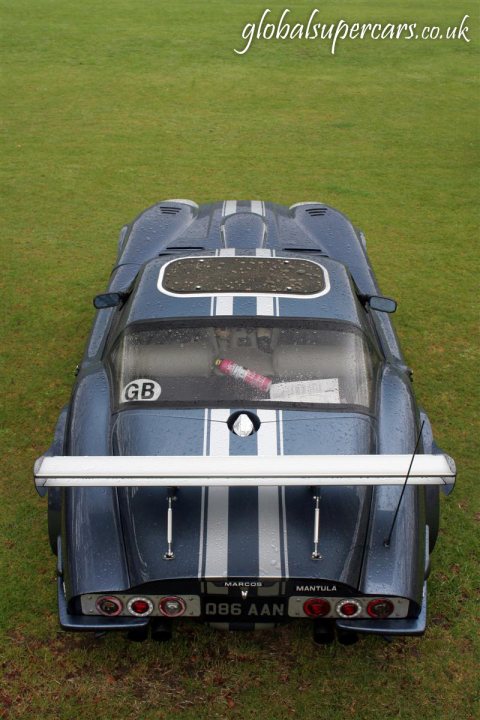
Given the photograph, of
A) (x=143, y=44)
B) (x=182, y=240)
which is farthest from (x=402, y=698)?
(x=143, y=44)

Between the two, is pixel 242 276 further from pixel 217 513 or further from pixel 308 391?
pixel 217 513

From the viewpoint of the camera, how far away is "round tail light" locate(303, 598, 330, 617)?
10.8 ft

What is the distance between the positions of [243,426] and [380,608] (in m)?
1.05

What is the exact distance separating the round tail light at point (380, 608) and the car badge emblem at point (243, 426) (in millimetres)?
970

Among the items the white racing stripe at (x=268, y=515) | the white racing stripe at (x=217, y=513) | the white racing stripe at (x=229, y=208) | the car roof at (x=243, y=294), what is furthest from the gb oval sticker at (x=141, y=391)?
the white racing stripe at (x=229, y=208)

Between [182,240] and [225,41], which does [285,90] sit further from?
[182,240]

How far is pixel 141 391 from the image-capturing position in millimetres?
3996

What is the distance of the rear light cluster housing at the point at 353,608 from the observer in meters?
3.29

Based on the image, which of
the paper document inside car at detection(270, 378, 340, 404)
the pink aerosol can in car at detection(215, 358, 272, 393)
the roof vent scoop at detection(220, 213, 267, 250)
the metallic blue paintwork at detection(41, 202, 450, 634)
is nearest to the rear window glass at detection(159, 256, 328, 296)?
the metallic blue paintwork at detection(41, 202, 450, 634)

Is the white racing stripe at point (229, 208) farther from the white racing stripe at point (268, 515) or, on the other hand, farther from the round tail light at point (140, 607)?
the round tail light at point (140, 607)

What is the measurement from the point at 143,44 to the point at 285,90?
489 centimetres

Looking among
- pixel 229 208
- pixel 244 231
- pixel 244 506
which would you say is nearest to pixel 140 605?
pixel 244 506

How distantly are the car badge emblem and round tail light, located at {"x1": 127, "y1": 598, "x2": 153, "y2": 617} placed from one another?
0.89m

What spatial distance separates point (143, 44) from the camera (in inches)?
683
